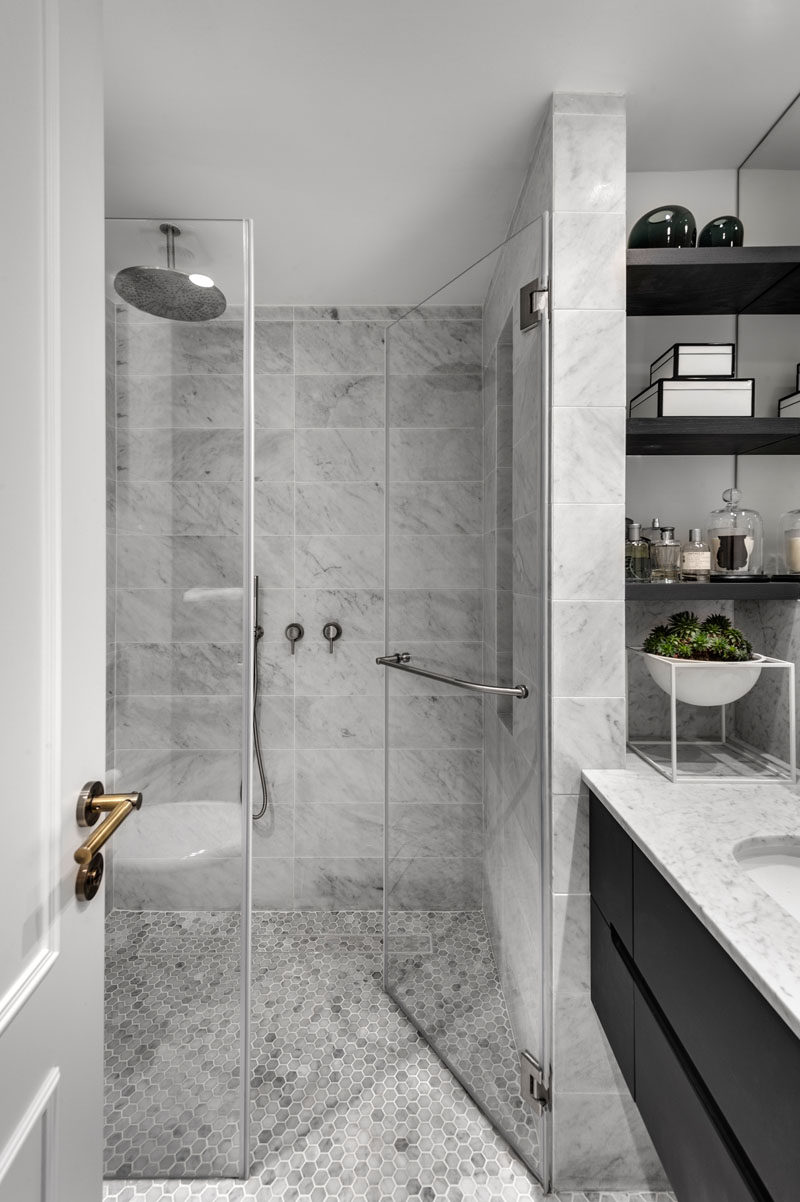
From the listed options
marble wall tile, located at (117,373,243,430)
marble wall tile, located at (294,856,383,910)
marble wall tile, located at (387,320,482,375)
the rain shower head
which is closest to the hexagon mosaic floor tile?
marble wall tile, located at (294,856,383,910)

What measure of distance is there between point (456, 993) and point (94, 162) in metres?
2.09

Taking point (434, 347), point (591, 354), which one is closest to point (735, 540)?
point (591, 354)

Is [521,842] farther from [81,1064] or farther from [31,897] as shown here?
[31,897]

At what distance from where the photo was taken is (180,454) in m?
1.28

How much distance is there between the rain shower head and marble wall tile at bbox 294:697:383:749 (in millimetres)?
1625

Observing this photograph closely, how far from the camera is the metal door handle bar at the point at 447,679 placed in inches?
60.3

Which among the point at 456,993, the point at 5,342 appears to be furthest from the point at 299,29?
the point at 456,993

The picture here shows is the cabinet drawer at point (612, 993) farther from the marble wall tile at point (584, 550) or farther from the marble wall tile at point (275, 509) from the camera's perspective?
the marble wall tile at point (275, 509)

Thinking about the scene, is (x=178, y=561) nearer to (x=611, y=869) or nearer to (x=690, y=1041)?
(x=611, y=869)

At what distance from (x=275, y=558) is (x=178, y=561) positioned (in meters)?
1.25

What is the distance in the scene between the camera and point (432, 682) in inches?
71.2

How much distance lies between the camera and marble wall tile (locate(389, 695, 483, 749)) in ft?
5.89

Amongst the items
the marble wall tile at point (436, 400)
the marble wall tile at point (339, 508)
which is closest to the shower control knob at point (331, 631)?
the marble wall tile at point (339, 508)

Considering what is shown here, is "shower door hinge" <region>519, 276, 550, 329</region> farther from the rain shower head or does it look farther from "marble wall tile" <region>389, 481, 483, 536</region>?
the rain shower head
